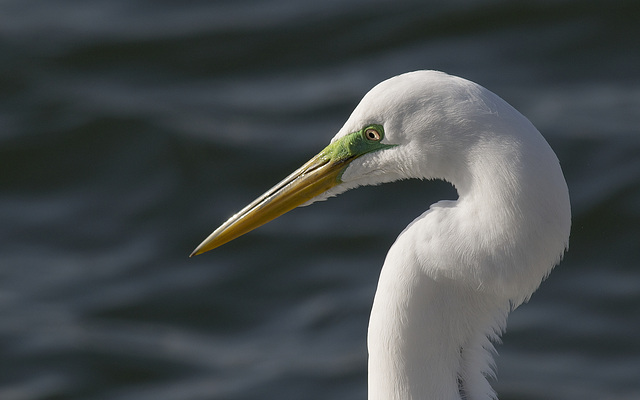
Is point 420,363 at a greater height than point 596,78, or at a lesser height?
lesser

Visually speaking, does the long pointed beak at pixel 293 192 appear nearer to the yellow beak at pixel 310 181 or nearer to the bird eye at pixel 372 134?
the yellow beak at pixel 310 181

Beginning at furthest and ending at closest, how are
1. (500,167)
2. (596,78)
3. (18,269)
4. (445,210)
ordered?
(596,78)
(18,269)
(445,210)
(500,167)

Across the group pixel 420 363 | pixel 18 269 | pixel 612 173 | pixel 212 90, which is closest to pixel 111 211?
pixel 18 269

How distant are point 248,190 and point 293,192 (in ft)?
11.2

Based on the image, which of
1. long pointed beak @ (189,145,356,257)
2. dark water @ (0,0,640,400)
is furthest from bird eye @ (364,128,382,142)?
dark water @ (0,0,640,400)

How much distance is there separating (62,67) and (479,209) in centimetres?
546

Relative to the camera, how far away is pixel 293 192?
11.7 ft

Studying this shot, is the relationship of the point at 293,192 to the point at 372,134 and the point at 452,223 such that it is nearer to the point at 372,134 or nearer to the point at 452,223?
the point at 372,134

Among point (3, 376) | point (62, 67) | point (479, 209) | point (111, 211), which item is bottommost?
point (479, 209)

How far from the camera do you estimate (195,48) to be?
7.89 metres

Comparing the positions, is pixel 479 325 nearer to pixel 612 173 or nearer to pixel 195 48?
pixel 612 173

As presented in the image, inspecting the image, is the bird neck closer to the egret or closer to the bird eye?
the egret

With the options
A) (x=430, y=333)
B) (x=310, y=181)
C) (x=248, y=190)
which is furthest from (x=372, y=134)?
(x=248, y=190)

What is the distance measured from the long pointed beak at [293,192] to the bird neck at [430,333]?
0.38 m
